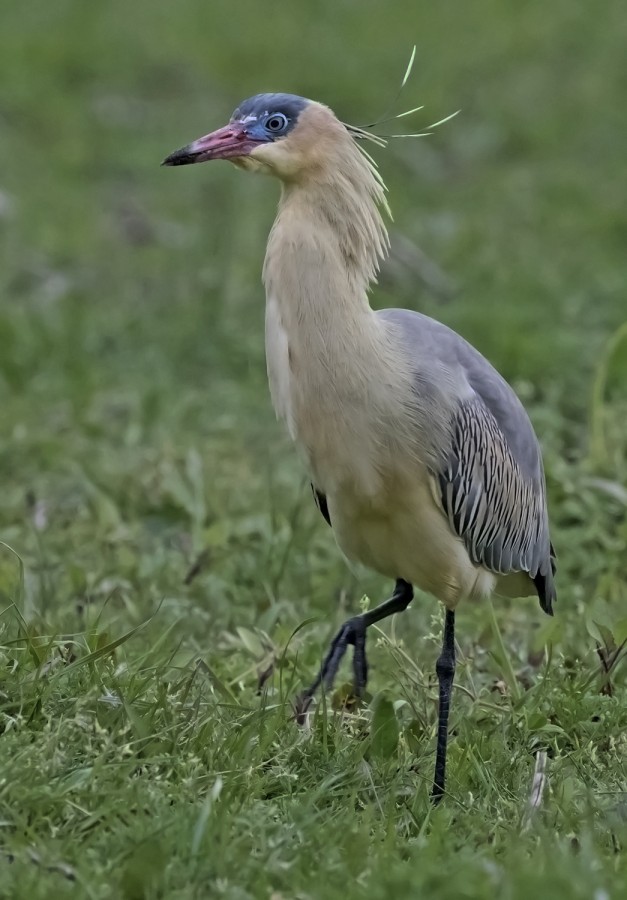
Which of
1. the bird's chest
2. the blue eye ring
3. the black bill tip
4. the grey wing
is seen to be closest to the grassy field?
the grey wing

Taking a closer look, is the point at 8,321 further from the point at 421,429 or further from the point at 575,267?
the point at 421,429

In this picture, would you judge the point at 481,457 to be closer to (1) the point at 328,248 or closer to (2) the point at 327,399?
(2) the point at 327,399

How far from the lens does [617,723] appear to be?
156 inches

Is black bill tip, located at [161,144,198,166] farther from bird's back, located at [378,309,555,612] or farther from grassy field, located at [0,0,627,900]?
grassy field, located at [0,0,627,900]

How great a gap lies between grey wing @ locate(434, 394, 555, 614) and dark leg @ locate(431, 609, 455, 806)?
0.27 metres

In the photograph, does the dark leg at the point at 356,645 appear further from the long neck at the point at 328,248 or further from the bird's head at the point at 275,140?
the bird's head at the point at 275,140

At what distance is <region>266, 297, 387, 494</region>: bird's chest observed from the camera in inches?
142

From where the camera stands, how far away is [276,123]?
372 centimetres

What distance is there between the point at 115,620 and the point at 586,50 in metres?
9.38

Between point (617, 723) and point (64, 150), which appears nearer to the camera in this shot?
point (617, 723)

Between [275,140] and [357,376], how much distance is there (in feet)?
2.14

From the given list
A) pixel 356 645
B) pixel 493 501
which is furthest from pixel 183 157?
pixel 356 645

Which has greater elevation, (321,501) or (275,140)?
(275,140)

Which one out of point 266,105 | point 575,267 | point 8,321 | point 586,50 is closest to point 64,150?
point 8,321
